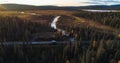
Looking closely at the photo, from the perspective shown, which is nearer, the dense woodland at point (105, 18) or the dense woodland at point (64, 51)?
the dense woodland at point (64, 51)

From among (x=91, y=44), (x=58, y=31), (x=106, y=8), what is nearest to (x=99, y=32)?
(x=58, y=31)

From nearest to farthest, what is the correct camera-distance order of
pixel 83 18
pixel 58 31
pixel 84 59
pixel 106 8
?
pixel 84 59 → pixel 58 31 → pixel 83 18 → pixel 106 8

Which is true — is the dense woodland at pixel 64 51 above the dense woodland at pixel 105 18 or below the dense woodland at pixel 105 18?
above

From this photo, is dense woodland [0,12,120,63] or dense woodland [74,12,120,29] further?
dense woodland [74,12,120,29]

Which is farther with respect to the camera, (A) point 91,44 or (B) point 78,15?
(B) point 78,15

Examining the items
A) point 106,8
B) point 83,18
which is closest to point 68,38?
point 83,18

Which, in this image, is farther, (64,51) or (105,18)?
(105,18)

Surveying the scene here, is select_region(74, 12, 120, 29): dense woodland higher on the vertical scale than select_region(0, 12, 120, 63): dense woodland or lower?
lower

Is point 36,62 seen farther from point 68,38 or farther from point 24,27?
point 24,27

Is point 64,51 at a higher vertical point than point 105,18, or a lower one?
higher

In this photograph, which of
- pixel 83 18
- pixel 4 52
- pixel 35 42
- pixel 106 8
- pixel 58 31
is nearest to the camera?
pixel 4 52
